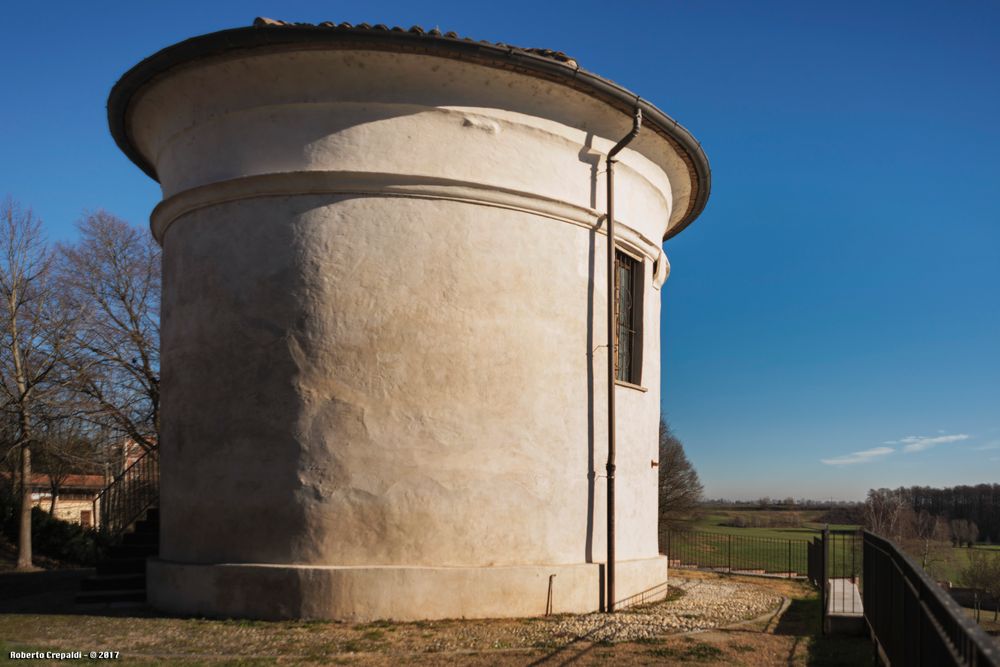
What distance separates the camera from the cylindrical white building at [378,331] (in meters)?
9.32

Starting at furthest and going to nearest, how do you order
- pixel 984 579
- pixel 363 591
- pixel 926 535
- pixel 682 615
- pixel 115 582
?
pixel 926 535, pixel 984 579, pixel 115 582, pixel 682 615, pixel 363 591

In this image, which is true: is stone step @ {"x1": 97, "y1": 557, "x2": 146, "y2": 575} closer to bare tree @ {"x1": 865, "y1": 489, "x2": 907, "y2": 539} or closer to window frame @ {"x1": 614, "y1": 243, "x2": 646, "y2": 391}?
window frame @ {"x1": 614, "y1": 243, "x2": 646, "y2": 391}

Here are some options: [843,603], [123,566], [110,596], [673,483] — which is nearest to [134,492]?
[123,566]

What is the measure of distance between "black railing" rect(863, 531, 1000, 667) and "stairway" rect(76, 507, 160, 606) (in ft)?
28.3

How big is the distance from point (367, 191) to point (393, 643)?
4979 millimetres

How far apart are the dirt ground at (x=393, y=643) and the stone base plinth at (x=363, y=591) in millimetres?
210

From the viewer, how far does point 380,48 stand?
9.45m

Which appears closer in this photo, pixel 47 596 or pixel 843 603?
pixel 843 603

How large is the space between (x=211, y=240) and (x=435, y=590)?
4.98 m

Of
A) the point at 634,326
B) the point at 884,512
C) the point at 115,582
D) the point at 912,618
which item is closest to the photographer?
the point at 912,618

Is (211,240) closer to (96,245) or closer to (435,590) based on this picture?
(435,590)

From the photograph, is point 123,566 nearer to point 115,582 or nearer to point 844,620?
point 115,582

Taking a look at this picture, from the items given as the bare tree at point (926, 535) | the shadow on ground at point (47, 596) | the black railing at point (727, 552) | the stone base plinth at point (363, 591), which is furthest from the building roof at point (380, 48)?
the bare tree at point (926, 535)

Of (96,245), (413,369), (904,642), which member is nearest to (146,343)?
(96,245)
